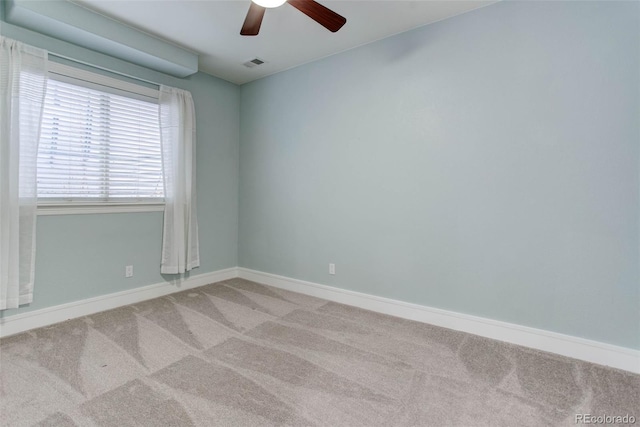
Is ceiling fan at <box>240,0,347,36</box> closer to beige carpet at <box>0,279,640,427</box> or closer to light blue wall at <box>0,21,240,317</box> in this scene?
light blue wall at <box>0,21,240,317</box>

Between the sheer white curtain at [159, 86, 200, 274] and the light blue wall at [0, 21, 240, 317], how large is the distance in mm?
145

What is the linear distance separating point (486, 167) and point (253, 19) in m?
2.06

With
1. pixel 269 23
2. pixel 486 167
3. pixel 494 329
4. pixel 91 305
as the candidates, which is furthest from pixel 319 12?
pixel 91 305

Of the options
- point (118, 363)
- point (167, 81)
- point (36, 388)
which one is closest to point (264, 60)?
point (167, 81)

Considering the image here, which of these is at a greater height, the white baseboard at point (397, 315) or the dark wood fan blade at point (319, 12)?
the dark wood fan blade at point (319, 12)

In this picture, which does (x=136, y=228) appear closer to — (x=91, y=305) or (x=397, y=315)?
(x=91, y=305)

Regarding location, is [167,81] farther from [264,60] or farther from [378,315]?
[378,315]

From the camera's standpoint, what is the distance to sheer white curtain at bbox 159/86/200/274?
3248mm

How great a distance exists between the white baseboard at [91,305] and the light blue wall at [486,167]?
4.42 feet

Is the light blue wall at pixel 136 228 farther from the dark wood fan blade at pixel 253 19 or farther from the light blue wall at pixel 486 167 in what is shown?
the dark wood fan blade at pixel 253 19

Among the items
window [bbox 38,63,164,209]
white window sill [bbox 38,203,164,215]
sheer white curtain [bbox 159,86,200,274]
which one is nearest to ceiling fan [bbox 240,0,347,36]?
sheer white curtain [bbox 159,86,200,274]

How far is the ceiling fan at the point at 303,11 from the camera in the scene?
1733 mm

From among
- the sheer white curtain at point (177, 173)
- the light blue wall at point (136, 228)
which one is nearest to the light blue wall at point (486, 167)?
the light blue wall at point (136, 228)

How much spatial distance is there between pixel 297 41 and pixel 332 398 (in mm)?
3030
